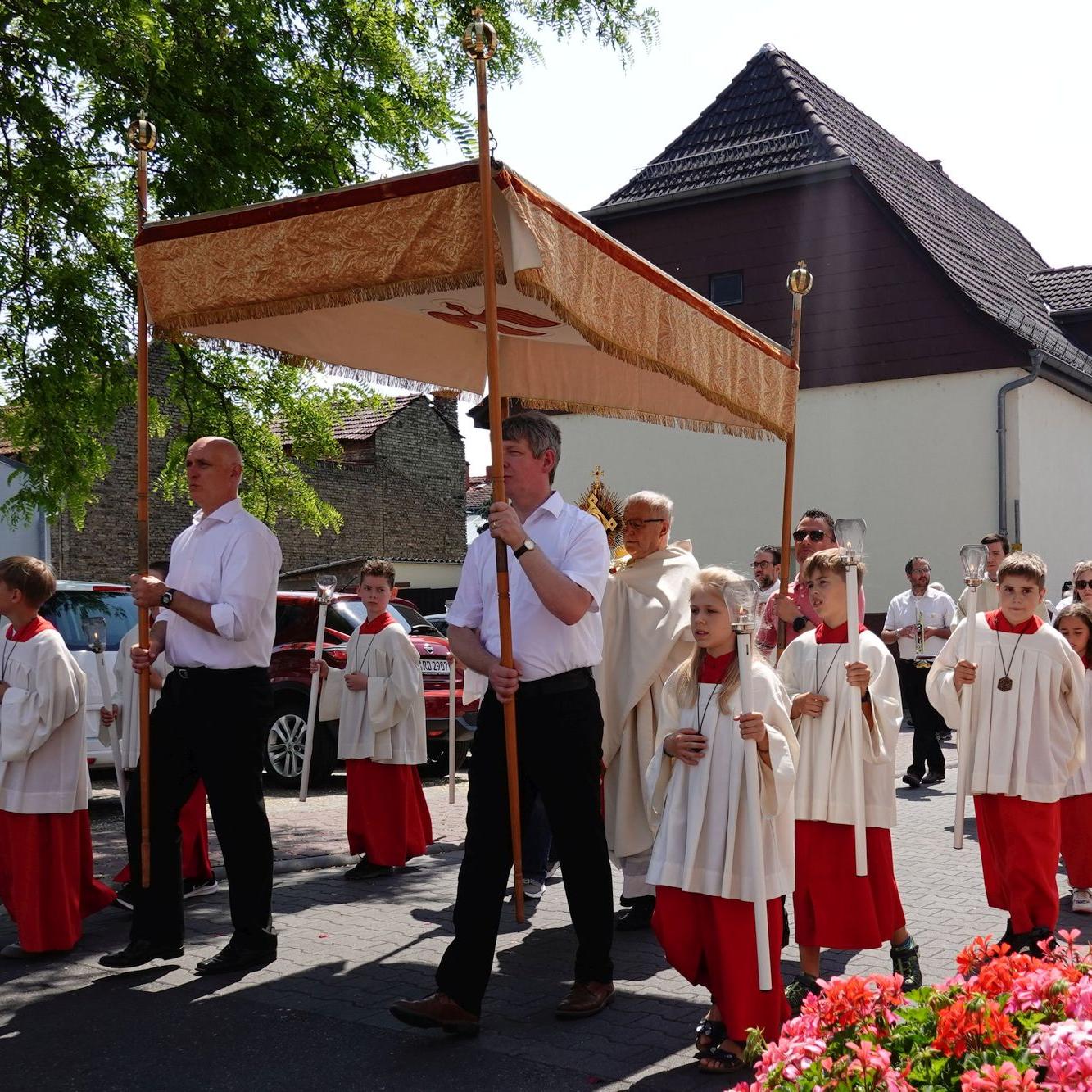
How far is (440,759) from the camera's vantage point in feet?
45.1

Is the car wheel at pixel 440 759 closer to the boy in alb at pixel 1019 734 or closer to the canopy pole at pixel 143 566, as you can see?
the boy in alb at pixel 1019 734

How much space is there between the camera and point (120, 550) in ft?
103

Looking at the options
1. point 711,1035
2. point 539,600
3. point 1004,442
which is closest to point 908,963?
point 711,1035

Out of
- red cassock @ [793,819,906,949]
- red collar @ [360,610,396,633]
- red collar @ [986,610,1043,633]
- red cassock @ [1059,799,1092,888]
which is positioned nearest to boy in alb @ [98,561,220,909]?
red collar @ [360,610,396,633]

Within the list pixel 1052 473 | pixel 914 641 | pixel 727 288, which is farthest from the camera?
pixel 727 288

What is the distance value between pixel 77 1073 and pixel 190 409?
6.73 m

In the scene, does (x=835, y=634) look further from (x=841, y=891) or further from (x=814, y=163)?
(x=814, y=163)

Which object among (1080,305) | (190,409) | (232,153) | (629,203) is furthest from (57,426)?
(1080,305)

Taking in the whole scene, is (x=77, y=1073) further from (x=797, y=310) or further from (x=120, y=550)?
(x=120, y=550)

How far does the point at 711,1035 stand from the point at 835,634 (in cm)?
163

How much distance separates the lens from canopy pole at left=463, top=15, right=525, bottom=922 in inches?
178

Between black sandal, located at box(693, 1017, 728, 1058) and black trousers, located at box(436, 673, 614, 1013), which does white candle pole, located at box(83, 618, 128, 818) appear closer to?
black trousers, located at box(436, 673, 614, 1013)

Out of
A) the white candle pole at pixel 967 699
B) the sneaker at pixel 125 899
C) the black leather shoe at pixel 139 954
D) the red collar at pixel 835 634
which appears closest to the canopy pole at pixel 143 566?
the black leather shoe at pixel 139 954

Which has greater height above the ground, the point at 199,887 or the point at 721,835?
the point at 721,835
